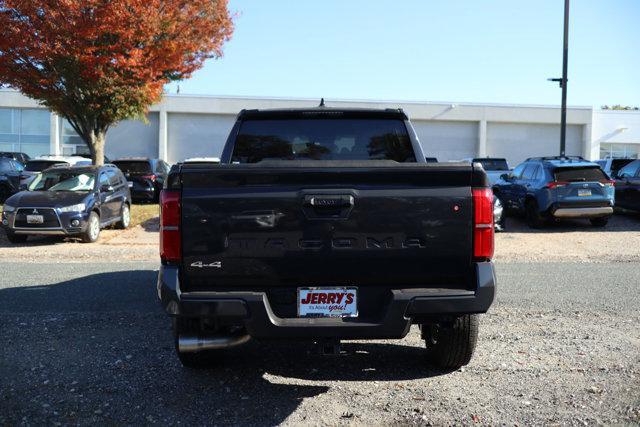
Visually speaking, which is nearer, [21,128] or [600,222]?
[600,222]

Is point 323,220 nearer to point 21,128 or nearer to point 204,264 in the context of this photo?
point 204,264

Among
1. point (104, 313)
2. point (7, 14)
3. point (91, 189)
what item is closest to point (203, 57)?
point (7, 14)

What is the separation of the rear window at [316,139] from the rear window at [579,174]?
1114 centimetres

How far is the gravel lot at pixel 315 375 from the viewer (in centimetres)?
401

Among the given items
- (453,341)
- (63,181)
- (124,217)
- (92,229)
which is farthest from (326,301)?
(124,217)

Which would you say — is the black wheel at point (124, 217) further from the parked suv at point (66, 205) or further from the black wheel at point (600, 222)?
the black wheel at point (600, 222)

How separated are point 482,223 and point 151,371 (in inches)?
111

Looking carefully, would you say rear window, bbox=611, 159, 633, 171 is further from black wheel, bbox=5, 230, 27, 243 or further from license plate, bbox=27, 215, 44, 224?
black wheel, bbox=5, 230, 27, 243

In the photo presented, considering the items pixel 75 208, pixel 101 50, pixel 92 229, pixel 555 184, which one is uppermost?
pixel 101 50

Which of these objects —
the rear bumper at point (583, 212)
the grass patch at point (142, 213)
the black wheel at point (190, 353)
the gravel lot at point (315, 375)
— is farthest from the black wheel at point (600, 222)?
the black wheel at point (190, 353)

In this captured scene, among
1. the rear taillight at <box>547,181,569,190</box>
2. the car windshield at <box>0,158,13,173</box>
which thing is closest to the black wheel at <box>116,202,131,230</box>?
the car windshield at <box>0,158,13,173</box>

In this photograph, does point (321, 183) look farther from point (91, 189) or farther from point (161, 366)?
point (91, 189)

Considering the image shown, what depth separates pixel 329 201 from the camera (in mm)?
3799

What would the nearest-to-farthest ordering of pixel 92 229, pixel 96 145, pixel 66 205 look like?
pixel 66 205 < pixel 92 229 < pixel 96 145
